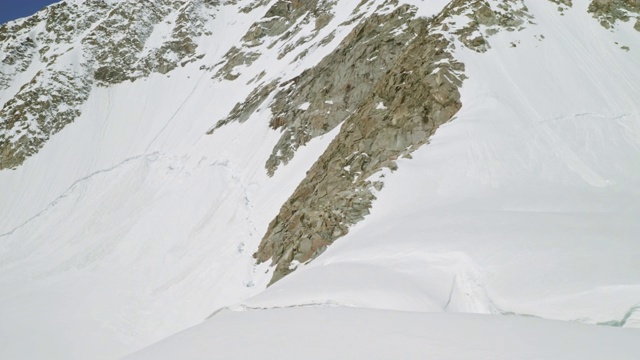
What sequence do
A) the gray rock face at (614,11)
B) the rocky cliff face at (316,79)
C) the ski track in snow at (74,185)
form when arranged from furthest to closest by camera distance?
the ski track in snow at (74,185), the gray rock face at (614,11), the rocky cliff face at (316,79)

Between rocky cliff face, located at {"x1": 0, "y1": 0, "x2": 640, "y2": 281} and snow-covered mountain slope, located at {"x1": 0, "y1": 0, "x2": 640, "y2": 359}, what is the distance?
0.52 feet

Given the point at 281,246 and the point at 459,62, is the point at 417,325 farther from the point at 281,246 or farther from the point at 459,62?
the point at 459,62

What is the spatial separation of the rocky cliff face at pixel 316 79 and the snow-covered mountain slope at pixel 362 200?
159mm

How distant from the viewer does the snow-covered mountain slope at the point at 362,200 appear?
5.69 metres

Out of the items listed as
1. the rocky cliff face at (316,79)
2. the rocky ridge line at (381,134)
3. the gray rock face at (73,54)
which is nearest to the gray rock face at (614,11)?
the rocky cliff face at (316,79)

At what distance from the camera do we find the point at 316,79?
107ft

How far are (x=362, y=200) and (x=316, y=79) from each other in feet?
63.6

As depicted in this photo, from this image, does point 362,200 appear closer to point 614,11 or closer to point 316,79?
point 614,11

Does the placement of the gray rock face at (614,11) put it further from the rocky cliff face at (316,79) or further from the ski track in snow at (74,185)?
the ski track in snow at (74,185)

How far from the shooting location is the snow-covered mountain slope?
18.7ft

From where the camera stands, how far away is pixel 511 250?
8.06 m

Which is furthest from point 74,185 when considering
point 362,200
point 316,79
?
point 362,200

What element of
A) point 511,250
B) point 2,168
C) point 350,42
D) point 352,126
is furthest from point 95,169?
point 511,250

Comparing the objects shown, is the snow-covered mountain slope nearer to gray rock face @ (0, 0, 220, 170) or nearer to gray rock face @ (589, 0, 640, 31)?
gray rock face @ (589, 0, 640, 31)
